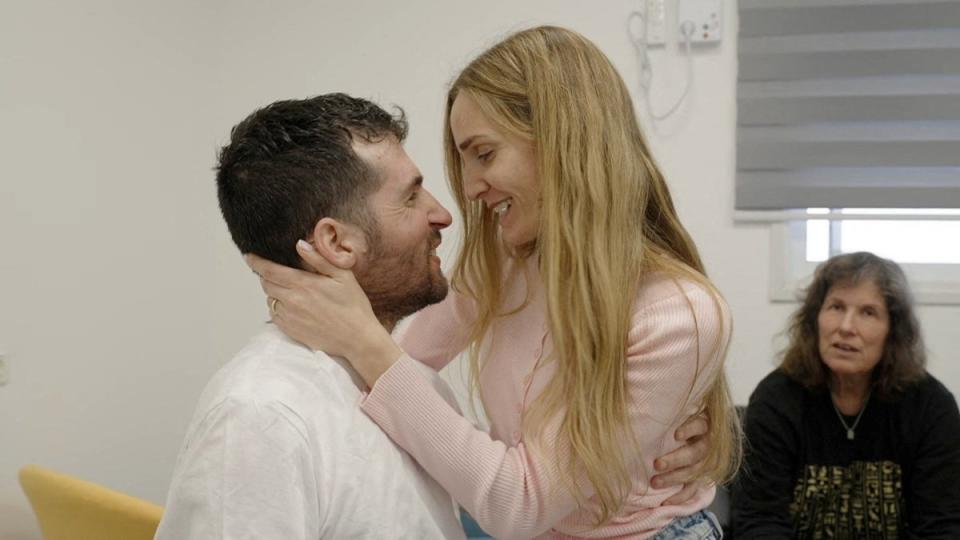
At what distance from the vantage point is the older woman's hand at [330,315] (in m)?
1.33

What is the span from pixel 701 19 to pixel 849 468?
54.5 inches

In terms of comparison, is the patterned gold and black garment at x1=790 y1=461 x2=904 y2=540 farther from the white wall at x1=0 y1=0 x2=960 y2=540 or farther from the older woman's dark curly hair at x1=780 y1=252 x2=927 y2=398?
the white wall at x1=0 y1=0 x2=960 y2=540

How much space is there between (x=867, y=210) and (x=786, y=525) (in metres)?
1.03

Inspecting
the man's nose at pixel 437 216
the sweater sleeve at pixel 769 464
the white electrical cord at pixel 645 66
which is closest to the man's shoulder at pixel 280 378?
the man's nose at pixel 437 216

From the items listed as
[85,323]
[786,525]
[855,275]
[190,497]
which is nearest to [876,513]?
[786,525]

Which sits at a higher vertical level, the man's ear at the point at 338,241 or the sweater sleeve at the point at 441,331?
the man's ear at the point at 338,241

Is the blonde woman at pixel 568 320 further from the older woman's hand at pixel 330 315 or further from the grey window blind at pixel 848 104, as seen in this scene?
the grey window blind at pixel 848 104

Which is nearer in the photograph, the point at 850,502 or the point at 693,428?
the point at 693,428

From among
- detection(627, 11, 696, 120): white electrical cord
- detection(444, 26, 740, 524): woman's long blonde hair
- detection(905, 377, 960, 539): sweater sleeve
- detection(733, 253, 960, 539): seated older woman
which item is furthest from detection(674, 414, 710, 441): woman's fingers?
A: detection(627, 11, 696, 120): white electrical cord

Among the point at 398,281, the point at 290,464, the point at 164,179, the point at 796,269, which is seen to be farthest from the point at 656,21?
the point at 290,464

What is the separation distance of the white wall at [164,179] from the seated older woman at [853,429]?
1.43 feet

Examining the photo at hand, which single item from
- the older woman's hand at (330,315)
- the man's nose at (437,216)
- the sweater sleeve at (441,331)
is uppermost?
the man's nose at (437,216)

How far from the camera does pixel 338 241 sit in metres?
1.38

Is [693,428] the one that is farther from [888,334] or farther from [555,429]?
[888,334]
